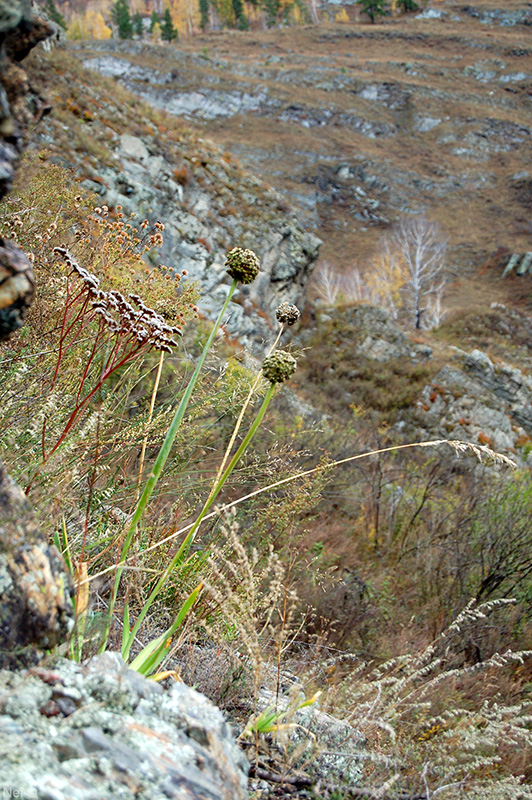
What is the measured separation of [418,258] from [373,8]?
71.7 meters

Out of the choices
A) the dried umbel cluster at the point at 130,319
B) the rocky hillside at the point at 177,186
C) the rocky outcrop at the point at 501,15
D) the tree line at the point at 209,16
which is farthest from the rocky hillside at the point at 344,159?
the dried umbel cluster at the point at 130,319

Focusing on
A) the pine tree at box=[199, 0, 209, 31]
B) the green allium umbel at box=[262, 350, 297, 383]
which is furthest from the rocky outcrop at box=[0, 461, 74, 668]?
the pine tree at box=[199, 0, 209, 31]

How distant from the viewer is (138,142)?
10.7 m

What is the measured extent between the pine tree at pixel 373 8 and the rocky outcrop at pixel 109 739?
314 ft

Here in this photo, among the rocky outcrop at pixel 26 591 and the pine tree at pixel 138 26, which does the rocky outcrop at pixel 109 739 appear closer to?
the rocky outcrop at pixel 26 591

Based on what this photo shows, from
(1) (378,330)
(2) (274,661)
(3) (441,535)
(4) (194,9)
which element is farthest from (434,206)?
(4) (194,9)

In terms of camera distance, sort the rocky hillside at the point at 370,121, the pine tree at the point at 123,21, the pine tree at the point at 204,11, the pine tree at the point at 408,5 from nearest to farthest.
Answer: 1. the rocky hillside at the point at 370,121
2. the pine tree at the point at 123,21
3. the pine tree at the point at 408,5
4. the pine tree at the point at 204,11

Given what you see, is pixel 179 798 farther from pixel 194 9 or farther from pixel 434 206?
pixel 194 9

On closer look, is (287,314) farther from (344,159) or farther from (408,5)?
(408,5)

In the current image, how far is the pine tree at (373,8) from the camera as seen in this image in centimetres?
7094

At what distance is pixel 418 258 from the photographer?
2573cm

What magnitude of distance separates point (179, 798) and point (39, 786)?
283mm

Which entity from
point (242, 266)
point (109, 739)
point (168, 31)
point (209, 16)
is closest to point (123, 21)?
point (168, 31)

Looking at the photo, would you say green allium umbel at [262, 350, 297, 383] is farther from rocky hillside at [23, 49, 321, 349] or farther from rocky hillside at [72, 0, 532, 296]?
rocky hillside at [72, 0, 532, 296]
